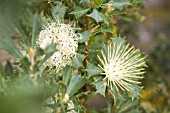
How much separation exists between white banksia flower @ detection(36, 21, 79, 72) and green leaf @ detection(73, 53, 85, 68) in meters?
0.01

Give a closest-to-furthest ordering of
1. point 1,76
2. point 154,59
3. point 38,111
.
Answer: point 38,111
point 1,76
point 154,59

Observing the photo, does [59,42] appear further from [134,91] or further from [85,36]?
[134,91]

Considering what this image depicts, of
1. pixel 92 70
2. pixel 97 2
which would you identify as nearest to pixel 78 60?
pixel 92 70

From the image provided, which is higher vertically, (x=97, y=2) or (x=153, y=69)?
(x=97, y=2)

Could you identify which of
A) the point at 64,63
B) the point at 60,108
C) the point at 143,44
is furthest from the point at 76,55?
the point at 143,44

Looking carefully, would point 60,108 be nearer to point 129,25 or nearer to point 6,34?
point 6,34

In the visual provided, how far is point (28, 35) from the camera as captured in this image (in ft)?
2.31

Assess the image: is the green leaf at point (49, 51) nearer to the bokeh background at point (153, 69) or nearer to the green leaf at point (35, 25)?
the green leaf at point (35, 25)

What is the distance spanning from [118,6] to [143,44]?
167 cm

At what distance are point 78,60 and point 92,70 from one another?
0.05 metres

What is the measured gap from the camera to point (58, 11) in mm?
896

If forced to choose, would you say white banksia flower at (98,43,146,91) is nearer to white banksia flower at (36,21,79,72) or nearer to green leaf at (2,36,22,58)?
white banksia flower at (36,21,79,72)

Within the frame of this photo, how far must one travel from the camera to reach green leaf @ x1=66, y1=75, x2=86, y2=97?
836 millimetres

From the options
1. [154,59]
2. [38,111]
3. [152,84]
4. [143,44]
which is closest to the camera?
[38,111]
